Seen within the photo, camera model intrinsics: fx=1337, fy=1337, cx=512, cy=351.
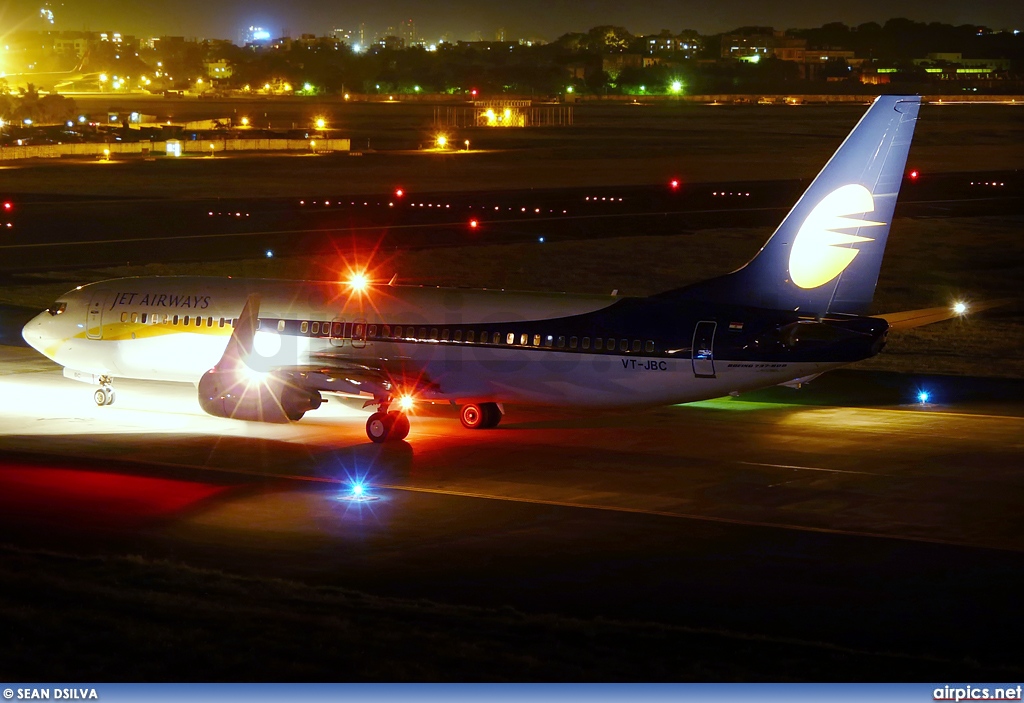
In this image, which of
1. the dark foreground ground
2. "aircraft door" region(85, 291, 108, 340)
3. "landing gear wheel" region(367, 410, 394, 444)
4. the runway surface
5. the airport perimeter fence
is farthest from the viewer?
the airport perimeter fence

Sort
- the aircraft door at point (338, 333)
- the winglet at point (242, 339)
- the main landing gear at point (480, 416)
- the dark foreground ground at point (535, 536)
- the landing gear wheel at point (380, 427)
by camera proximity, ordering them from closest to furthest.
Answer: the dark foreground ground at point (535, 536), the landing gear wheel at point (380, 427), the winglet at point (242, 339), the aircraft door at point (338, 333), the main landing gear at point (480, 416)

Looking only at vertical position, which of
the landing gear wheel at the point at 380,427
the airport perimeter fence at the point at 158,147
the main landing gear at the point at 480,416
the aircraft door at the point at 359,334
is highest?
the airport perimeter fence at the point at 158,147

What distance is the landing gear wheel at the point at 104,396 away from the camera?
38719 mm

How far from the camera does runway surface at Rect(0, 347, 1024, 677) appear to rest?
21031 mm

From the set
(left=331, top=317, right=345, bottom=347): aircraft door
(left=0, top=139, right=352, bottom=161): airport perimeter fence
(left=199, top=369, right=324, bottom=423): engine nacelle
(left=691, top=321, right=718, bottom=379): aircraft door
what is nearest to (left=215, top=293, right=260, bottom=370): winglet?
(left=199, top=369, right=324, bottom=423): engine nacelle

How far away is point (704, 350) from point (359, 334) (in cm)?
935

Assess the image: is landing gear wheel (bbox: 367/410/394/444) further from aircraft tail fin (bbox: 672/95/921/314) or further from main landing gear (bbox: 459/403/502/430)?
aircraft tail fin (bbox: 672/95/921/314)

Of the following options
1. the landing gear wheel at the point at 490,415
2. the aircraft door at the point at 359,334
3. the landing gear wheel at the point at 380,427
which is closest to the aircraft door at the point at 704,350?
the landing gear wheel at the point at 490,415

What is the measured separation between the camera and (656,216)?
284ft

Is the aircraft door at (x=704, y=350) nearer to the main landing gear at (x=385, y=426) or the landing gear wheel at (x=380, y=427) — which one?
the main landing gear at (x=385, y=426)

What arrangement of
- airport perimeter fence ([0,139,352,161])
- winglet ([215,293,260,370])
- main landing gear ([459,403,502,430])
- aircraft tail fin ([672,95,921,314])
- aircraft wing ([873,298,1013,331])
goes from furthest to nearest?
airport perimeter fence ([0,139,352,161]) < main landing gear ([459,403,502,430]) < winglet ([215,293,260,370]) < aircraft wing ([873,298,1013,331]) < aircraft tail fin ([672,95,921,314])

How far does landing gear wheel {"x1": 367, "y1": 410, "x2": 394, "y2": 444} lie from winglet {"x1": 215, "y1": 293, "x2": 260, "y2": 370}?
4.12 m

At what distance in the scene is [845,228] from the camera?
31953 millimetres

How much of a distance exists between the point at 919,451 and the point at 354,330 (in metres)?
14.8
